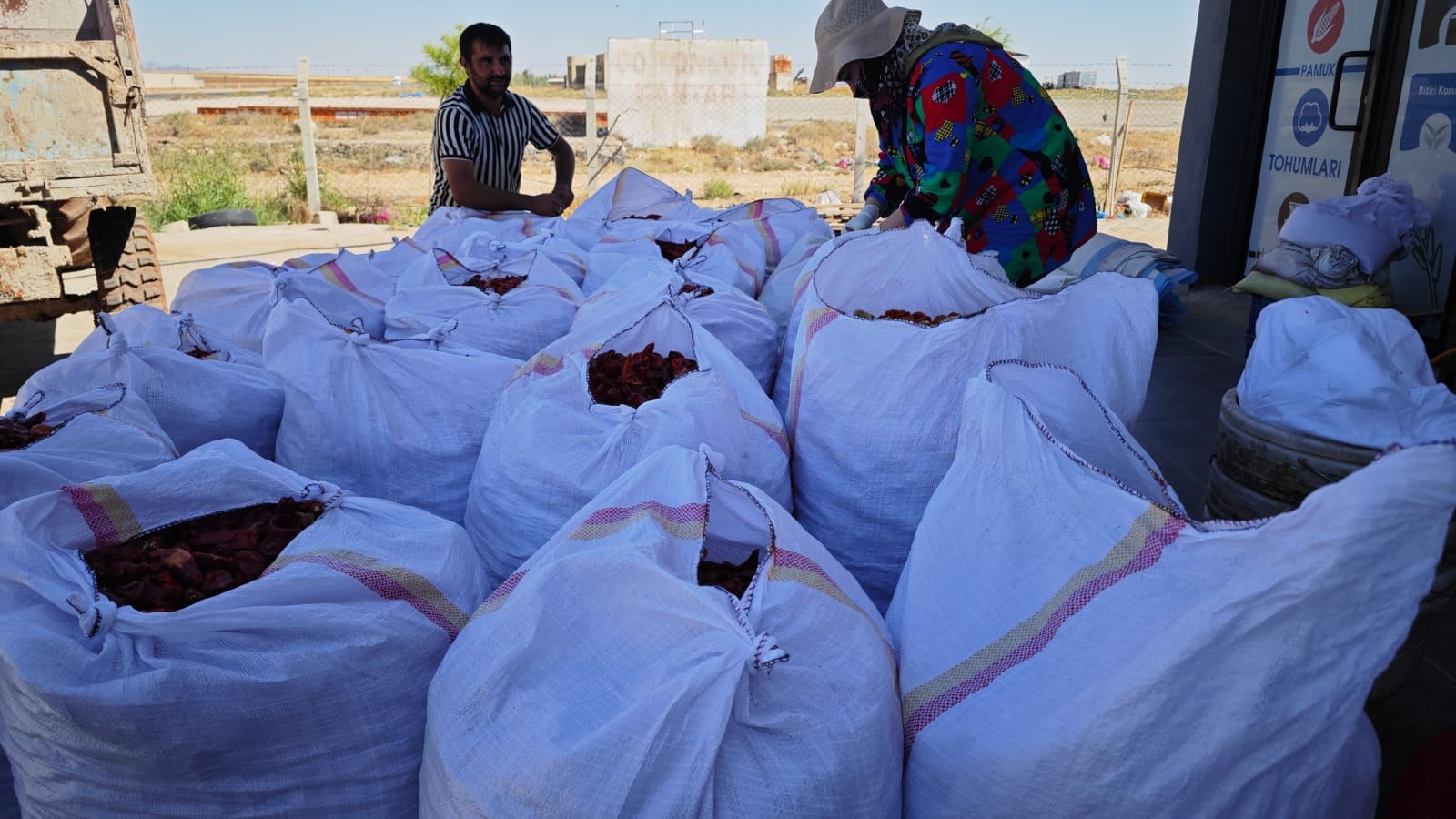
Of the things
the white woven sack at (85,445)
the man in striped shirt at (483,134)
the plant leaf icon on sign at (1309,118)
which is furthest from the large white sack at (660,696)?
the plant leaf icon on sign at (1309,118)

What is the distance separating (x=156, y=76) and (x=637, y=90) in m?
41.5

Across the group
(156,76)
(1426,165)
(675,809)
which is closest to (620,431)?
(675,809)

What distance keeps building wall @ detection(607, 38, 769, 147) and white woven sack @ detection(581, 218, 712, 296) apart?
21.3 m

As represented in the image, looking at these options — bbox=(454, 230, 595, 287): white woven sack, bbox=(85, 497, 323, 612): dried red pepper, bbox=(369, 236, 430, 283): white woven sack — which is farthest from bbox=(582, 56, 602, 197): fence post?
bbox=(85, 497, 323, 612): dried red pepper

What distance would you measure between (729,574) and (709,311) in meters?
1.13

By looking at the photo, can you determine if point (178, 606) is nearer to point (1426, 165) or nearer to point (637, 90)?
point (1426, 165)

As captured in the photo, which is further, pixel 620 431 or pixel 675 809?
pixel 620 431

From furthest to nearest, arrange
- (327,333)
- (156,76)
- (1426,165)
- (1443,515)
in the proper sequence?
1. (156,76)
2. (1426,165)
3. (327,333)
4. (1443,515)

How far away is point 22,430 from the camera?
1719 mm

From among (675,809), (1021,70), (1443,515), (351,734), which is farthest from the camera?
(1021,70)

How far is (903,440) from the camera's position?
176 centimetres

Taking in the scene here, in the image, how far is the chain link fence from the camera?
1204cm

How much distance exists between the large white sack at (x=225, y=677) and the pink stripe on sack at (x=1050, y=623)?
644 mm

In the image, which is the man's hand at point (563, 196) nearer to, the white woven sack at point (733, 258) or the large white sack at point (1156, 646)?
the white woven sack at point (733, 258)
